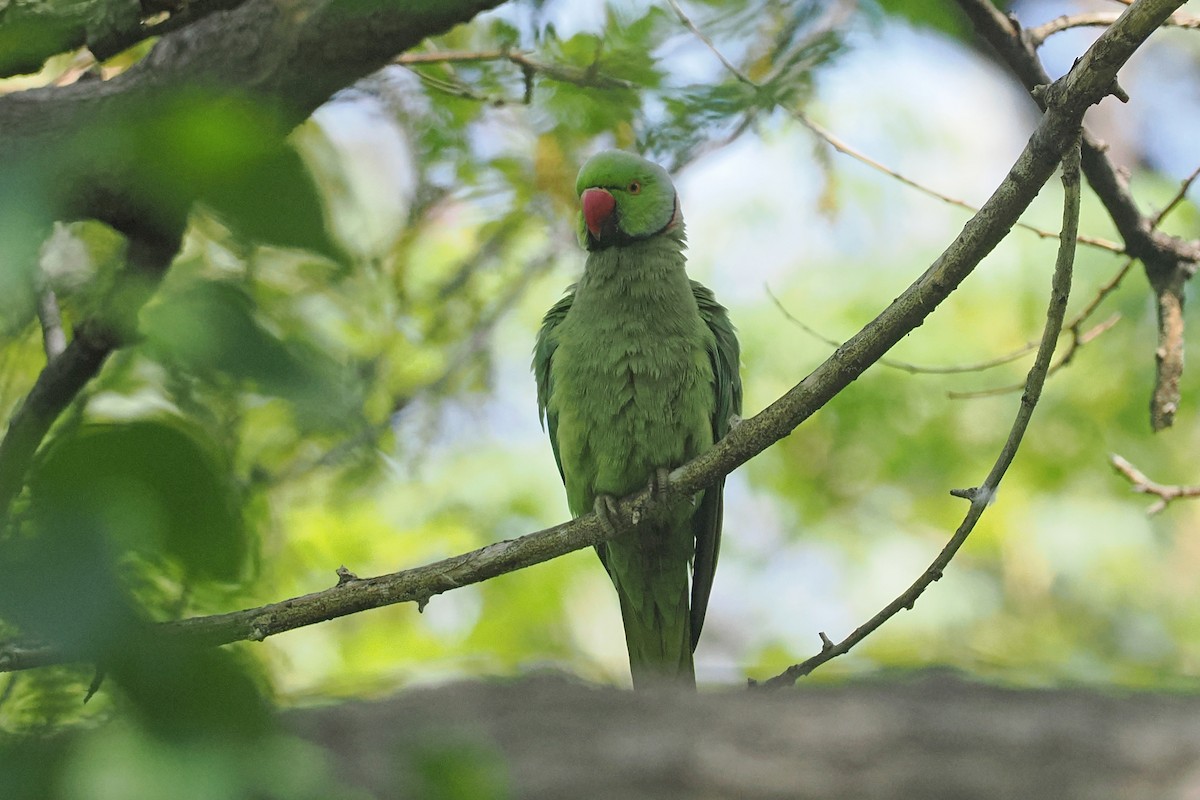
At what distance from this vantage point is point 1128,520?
268 inches

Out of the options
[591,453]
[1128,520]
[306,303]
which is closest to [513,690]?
[591,453]

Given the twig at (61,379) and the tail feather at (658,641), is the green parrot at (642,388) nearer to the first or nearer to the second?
the tail feather at (658,641)

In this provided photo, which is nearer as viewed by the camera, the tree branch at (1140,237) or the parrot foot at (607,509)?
the tree branch at (1140,237)

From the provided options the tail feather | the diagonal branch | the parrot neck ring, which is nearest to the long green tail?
the tail feather

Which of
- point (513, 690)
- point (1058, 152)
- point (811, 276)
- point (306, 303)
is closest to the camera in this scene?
point (306, 303)

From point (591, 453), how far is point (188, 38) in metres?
1.72

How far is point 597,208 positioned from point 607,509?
1.06 meters

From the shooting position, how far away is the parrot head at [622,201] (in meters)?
3.58

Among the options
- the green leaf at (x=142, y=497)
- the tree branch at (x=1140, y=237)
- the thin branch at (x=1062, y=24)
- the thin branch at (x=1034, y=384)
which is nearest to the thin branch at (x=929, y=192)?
the tree branch at (x=1140, y=237)

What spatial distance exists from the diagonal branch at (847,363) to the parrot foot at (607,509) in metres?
0.12

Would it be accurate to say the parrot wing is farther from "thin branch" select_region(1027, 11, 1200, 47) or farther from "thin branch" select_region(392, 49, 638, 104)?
"thin branch" select_region(1027, 11, 1200, 47)

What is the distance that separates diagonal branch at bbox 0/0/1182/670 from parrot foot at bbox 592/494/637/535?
124mm

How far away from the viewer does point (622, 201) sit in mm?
3590

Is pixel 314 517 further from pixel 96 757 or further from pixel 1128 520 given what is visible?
pixel 96 757
